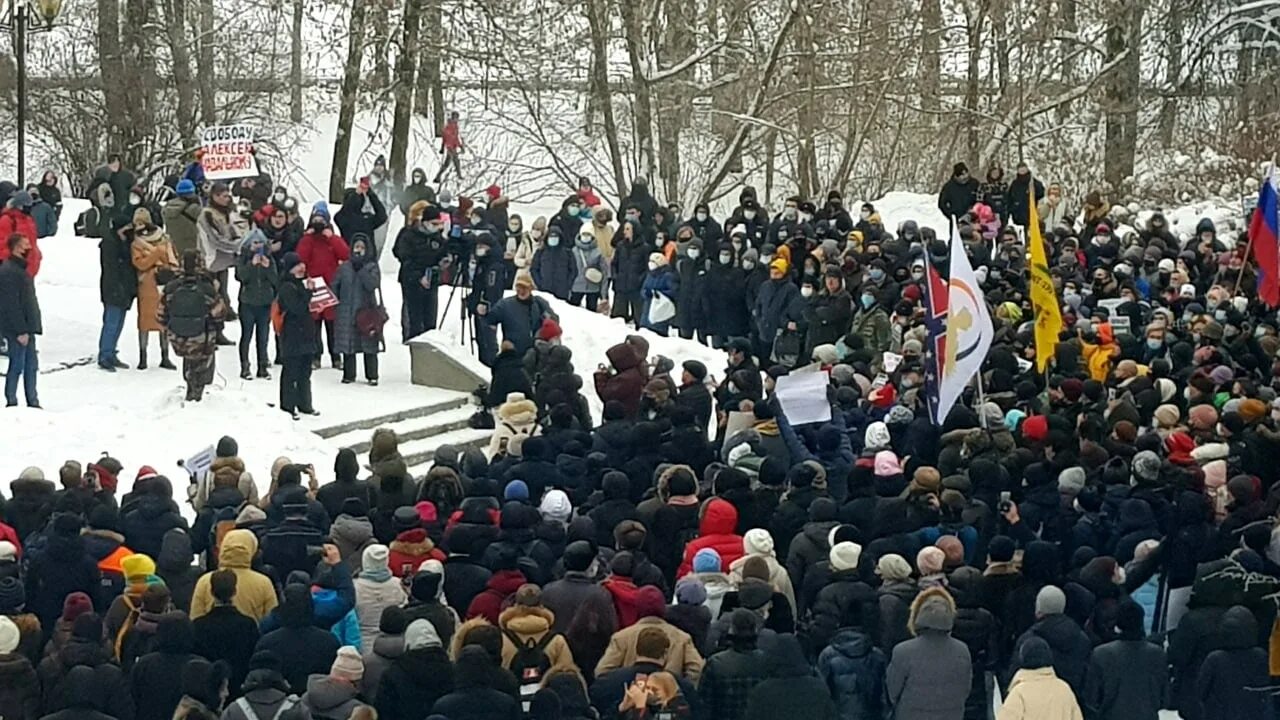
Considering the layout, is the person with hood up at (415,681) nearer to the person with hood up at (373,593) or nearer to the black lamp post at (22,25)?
the person with hood up at (373,593)

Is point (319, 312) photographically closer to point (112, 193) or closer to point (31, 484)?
point (112, 193)

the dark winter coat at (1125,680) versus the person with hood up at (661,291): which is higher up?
the person with hood up at (661,291)

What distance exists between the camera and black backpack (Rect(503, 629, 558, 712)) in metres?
9.20

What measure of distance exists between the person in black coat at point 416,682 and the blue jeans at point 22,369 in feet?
30.5

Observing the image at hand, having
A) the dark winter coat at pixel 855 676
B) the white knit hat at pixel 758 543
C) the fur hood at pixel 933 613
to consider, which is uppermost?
the white knit hat at pixel 758 543

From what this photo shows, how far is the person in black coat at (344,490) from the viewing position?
12164mm

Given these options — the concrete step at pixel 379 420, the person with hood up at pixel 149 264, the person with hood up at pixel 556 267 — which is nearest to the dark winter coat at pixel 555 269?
the person with hood up at pixel 556 267

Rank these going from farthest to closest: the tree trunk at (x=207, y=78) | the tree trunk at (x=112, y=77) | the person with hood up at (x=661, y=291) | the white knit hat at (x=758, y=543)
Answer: the tree trunk at (x=207, y=78) < the tree trunk at (x=112, y=77) < the person with hood up at (x=661, y=291) < the white knit hat at (x=758, y=543)

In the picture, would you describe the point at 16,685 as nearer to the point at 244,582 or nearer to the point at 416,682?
the point at 244,582

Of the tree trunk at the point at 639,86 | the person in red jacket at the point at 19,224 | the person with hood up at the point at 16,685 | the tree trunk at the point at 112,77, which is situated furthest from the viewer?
the tree trunk at the point at 112,77

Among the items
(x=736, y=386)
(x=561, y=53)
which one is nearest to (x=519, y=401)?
(x=736, y=386)

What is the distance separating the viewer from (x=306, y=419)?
17516 mm

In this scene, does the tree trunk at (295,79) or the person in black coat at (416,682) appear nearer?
the person in black coat at (416,682)

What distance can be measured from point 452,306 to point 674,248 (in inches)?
112
